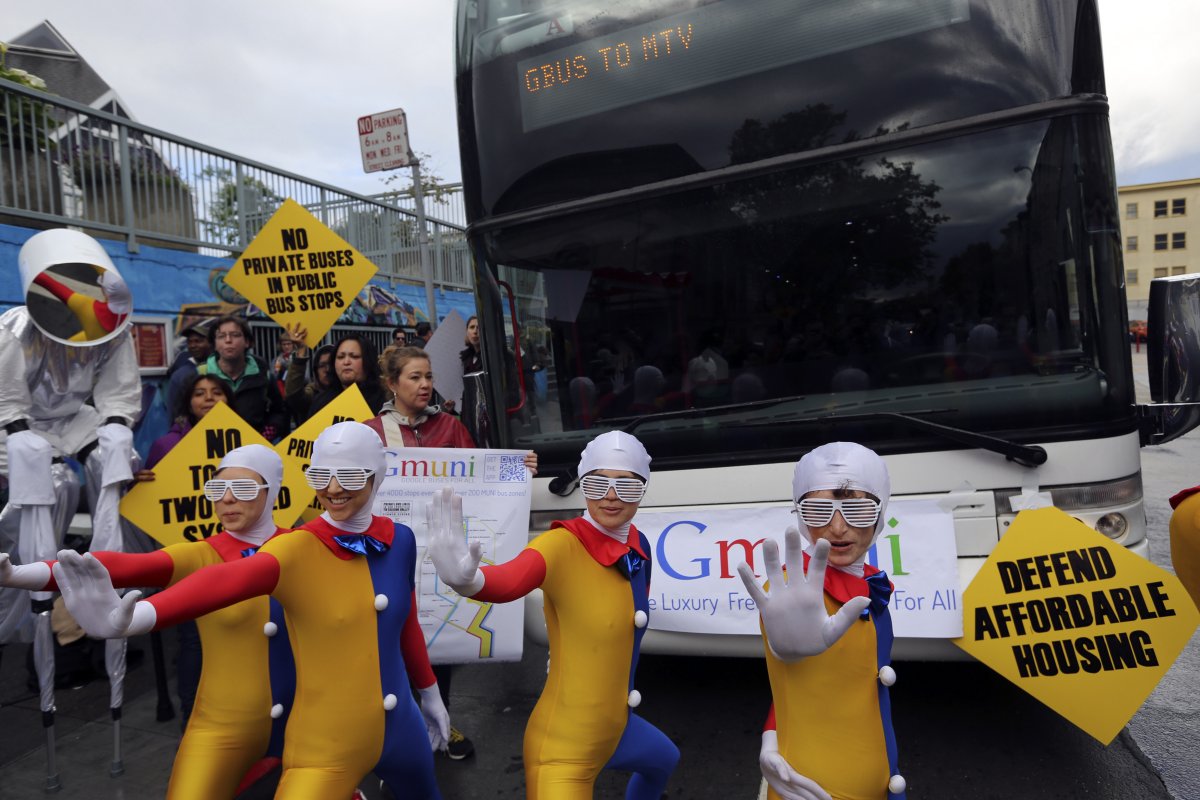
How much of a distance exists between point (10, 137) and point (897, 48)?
7129 millimetres

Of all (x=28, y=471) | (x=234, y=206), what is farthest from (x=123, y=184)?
(x=28, y=471)

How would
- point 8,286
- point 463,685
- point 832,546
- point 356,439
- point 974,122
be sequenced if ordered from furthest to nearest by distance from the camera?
point 8,286 < point 463,685 < point 974,122 < point 356,439 < point 832,546

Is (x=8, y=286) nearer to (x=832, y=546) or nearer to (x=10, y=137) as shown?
(x=10, y=137)

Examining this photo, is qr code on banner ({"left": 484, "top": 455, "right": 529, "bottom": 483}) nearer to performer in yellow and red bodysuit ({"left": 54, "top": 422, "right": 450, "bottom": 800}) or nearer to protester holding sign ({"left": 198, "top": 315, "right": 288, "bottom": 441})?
performer in yellow and red bodysuit ({"left": 54, "top": 422, "right": 450, "bottom": 800})

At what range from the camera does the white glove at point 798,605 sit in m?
1.81

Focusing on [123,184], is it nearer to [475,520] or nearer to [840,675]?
[475,520]

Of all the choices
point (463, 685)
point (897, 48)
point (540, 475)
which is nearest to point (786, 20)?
point (897, 48)

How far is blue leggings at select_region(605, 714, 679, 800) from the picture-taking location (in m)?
2.47

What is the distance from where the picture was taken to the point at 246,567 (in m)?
2.17

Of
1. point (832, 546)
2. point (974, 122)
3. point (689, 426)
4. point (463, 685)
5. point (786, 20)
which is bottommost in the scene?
point (463, 685)

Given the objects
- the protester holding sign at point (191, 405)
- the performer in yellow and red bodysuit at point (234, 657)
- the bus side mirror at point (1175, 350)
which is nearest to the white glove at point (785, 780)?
the performer in yellow and red bodysuit at point (234, 657)

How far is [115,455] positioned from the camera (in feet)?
12.7

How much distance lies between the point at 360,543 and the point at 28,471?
7.46ft

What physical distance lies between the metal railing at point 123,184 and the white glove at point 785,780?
7540mm
